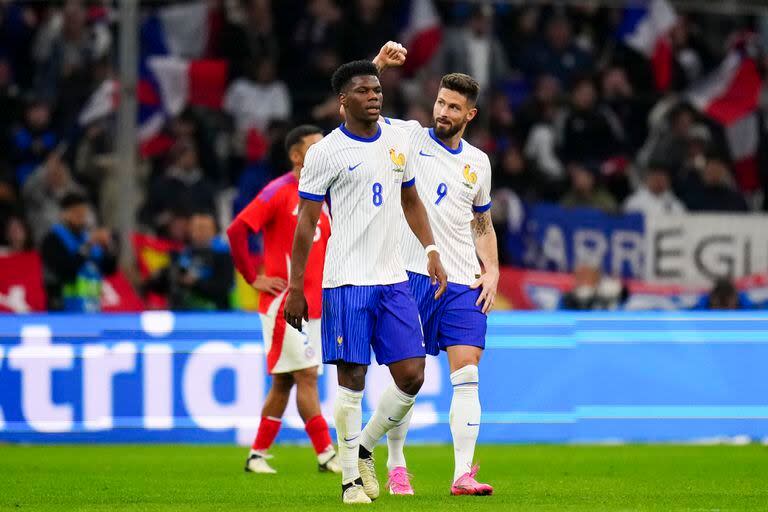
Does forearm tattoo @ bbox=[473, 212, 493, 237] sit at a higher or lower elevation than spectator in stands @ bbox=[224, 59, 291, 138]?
lower

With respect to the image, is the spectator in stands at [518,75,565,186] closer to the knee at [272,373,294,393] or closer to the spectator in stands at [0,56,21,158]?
the spectator in stands at [0,56,21,158]

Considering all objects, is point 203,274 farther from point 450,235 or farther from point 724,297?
point 450,235

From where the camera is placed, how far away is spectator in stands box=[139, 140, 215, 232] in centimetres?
1780

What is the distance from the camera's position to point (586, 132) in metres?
20.0

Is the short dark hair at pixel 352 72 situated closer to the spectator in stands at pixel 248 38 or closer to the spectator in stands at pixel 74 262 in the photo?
the spectator in stands at pixel 74 262

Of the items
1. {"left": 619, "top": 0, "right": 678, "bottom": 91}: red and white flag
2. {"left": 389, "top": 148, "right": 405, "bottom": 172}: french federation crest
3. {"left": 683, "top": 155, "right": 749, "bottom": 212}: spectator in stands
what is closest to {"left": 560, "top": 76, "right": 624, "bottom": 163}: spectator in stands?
{"left": 683, "top": 155, "right": 749, "bottom": 212}: spectator in stands

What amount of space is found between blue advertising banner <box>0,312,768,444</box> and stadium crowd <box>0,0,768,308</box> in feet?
11.1

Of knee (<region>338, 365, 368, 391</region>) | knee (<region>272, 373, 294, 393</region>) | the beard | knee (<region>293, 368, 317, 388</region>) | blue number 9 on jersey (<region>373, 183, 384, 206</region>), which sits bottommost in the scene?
knee (<region>272, 373, 294, 393</region>)

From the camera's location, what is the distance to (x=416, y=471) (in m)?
11.1

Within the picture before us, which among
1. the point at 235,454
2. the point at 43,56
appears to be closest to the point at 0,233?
the point at 43,56

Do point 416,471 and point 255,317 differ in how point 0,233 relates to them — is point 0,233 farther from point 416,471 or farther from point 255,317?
point 416,471

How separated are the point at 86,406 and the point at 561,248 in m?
6.33

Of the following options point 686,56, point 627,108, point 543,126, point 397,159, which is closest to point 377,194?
point 397,159

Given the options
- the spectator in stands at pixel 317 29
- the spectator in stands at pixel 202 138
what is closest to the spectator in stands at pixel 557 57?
the spectator in stands at pixel 317 29
